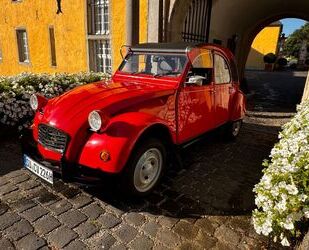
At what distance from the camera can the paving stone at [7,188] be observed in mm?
3615

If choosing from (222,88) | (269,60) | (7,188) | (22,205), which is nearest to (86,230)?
(22,205)

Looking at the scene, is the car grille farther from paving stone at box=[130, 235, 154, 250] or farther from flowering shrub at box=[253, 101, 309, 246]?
flowering shrub at box=[253, 101, 309, 246]

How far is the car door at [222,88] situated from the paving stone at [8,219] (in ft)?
11.7

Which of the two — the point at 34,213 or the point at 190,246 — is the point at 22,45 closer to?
the point at 34,213

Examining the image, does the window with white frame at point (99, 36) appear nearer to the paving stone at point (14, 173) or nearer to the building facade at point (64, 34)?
the building facade at point (64, 34)

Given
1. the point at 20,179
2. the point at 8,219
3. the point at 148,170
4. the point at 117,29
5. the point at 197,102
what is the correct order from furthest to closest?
1. the point at 117,29
2. the point at 197,102
3. the point at 20,179
4. the point at 148,170
5. the point at 8,219

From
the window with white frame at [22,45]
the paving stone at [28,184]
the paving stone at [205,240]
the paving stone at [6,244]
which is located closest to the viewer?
the paving stone at [6,244]

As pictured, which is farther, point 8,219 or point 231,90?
point 231,90

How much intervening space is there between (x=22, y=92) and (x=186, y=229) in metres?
4.26

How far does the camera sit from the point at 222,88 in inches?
202

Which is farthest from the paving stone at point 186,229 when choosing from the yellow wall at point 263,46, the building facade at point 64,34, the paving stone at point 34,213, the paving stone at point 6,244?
the yellow wall at point 263,46

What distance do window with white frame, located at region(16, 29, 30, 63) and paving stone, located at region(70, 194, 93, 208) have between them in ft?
39.6

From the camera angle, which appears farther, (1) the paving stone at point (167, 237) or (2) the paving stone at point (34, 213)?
(2) the paving stone at point (34, 213)

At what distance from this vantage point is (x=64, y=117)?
327 centimetres
